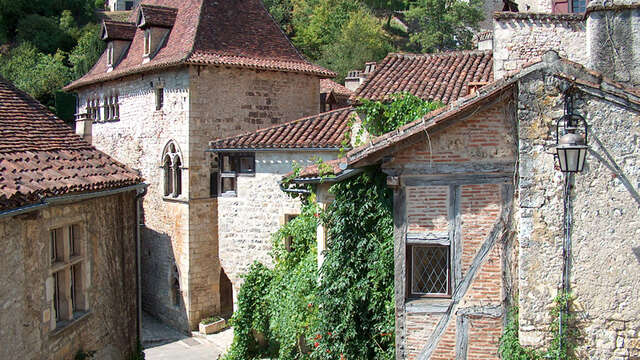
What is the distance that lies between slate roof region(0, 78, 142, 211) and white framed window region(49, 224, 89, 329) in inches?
35.2

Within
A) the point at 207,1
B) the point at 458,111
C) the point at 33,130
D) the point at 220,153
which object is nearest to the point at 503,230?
the point at 458,111

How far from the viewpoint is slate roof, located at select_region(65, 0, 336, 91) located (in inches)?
800

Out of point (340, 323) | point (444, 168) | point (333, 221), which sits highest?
point (444, 168)

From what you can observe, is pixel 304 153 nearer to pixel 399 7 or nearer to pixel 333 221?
pixel 333 221

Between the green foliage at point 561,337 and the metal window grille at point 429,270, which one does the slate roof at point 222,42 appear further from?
the green foliage at point 561,337

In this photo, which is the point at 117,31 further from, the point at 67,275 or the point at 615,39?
the point at 615,39

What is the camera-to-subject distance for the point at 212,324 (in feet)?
66.3

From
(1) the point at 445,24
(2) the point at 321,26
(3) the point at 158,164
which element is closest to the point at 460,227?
(3) the point at 158,164

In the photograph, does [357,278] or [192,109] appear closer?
[357,278]

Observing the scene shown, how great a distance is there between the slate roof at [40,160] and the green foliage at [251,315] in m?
4.68

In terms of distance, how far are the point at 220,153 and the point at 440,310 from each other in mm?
11070

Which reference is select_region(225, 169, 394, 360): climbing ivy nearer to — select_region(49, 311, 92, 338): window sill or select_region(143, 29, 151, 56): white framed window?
select_region(49, 311, 92, 338): window sill

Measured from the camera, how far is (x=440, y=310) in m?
8.18

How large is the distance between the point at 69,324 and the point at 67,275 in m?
0.76
